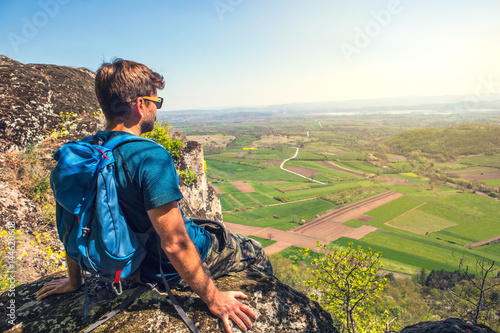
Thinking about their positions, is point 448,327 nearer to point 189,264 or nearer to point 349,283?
point 349,283

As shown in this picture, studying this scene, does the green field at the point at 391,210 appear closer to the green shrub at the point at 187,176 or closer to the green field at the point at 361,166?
the green field at the point at 361,166

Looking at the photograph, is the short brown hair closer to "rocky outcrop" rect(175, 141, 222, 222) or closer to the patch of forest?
"rocky outcrop" rect(175, 141, 222, 222)

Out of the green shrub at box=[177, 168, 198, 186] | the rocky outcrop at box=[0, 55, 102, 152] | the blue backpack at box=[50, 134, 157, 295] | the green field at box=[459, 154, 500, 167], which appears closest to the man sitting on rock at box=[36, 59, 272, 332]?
the blue backpack at box=[50, 134, 157, 295]

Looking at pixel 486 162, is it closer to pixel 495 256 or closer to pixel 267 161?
pixel 495 256

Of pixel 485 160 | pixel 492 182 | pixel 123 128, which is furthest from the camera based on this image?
pixel 485 160

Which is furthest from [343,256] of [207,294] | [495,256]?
[495,256]

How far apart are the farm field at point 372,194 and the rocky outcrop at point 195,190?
20.1 meters

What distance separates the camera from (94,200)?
194 cm

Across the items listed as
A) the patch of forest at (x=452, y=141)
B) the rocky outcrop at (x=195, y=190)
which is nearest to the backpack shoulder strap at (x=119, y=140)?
the rocky outcrop at (x=195, y=190)

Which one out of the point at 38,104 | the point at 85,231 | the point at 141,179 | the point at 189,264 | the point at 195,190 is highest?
the point at 38,104

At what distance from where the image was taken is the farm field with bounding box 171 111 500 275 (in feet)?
150

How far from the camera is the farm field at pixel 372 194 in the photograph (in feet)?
150

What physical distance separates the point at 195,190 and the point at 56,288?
522 centimetres

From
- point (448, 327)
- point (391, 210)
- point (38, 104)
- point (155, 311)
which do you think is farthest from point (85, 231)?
point (391, 210)
